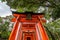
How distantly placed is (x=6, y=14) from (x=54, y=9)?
468cm

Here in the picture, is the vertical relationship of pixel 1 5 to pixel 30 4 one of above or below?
above

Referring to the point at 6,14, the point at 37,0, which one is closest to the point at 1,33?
the point at 6,14

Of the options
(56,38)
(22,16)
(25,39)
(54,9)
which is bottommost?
(25,39)

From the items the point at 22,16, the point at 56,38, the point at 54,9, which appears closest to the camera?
the point at 22,16

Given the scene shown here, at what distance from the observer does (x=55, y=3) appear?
27.7 feet

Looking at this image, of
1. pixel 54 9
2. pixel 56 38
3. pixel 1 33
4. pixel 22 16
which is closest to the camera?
pixel 22 16

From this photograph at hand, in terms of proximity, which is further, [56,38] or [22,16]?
[56,38]

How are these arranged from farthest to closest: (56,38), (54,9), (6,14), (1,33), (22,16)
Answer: (6,14) → (1,33) → (54,9) → (56,38) → (22,16)

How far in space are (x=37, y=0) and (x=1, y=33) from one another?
3.88 meters

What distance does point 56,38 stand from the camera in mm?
→ 7918

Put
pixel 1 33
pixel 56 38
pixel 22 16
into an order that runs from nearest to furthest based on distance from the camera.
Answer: pixel 22 16 < pixel 56 38 < pixel 1 33

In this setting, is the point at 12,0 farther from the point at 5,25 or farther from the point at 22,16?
the point at 22,16

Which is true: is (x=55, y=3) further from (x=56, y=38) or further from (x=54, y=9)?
(x=56, y=38)

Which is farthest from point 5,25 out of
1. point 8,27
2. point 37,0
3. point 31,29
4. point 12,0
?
point 31,29
